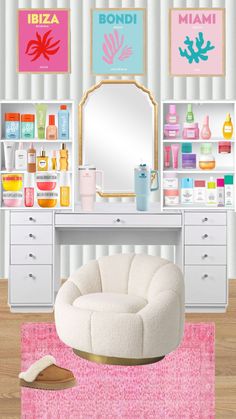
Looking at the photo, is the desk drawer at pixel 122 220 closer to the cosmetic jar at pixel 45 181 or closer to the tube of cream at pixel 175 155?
the cosmetic jar at pixel 45 181

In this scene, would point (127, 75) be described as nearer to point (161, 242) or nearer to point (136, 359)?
point (161, 242)

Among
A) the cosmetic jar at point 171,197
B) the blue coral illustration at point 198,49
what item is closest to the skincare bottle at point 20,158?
the cosmetic jar at point 171,197

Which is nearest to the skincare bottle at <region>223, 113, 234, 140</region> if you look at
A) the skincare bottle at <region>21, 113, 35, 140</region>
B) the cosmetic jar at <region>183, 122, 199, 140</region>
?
the cosmetic jar at <region>183, 122, 199, 140</region>

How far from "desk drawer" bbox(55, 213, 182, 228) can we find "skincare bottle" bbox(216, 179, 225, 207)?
33cm

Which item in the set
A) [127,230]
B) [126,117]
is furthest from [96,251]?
[126,117]

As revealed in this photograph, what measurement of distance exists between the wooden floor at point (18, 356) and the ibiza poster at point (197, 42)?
1.54m

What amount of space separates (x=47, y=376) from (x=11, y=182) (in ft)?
6.77

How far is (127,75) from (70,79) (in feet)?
1.34

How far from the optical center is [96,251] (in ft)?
18.7

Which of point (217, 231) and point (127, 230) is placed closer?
point (217, 231)

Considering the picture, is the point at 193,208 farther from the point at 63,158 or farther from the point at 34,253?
the point at 34,253

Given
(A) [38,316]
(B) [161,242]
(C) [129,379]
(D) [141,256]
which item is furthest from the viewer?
(B) [161,242]

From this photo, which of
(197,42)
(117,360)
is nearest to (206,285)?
(117,360)

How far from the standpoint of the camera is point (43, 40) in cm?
550
